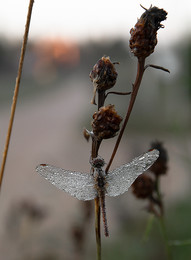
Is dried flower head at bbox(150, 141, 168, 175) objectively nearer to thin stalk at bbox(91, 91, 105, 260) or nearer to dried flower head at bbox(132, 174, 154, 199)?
dried flower head at bbox(132, 174, 154, 199)

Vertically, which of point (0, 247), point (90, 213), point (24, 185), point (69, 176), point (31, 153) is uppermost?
point (31, 153)

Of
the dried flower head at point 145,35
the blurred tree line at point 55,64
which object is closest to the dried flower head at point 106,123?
the dried flower head at point 145,35

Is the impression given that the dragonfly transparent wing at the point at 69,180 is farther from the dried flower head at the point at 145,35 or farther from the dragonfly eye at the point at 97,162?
the dried flower head at the point at 145,35

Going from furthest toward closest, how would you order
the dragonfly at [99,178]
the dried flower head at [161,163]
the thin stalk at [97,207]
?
the dried flower head at [161,163], the dragonfly at [99,178], the thin stalk at [97,207]

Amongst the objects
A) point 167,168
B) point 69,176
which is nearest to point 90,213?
point 167,168

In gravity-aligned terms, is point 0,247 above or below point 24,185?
below

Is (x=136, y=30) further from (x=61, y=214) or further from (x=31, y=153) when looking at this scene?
(x=31, y=153)

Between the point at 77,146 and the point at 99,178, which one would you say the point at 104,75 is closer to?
the point at 99,178

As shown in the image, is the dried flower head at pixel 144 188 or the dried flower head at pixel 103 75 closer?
the dried flower head at pixel 103 75

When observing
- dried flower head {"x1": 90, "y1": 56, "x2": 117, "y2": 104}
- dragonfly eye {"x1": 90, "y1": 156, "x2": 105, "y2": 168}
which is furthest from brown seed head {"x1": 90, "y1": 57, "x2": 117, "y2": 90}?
dragonfly eye {"x1": 90, "y1": 156, "x2": 105, "y2": 168}
